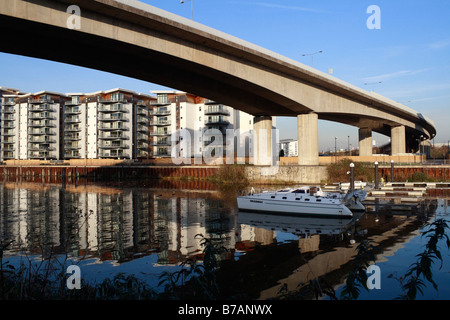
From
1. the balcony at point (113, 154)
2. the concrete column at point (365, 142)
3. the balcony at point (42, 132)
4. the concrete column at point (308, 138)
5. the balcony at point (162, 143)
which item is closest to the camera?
the concrete column at point (308, 138)

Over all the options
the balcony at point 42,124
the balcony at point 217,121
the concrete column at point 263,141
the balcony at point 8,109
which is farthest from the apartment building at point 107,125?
the concrete column at point 263,141

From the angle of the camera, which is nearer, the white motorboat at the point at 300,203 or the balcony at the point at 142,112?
the white motorboat at the point at 300,203

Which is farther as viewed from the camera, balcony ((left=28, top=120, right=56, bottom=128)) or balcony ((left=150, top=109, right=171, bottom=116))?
balcony ((left=28, top=120, right=56, bottom=128))

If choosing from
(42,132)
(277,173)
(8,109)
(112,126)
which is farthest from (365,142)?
(8,109)

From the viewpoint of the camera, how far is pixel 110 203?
32.3m

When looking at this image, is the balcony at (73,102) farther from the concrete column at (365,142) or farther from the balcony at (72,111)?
the concrete column at (365,142)

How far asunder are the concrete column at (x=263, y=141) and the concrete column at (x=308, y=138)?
249 inches

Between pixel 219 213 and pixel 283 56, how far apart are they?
2245cm

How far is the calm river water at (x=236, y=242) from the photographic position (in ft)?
37.6

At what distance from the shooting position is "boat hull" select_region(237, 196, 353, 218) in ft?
73.2

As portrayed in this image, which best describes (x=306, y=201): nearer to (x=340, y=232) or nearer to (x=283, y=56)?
(x=340, y=232)

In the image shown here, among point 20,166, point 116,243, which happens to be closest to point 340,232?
point 116,243

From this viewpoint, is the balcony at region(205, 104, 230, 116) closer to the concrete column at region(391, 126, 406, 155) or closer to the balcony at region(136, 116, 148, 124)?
the balcony at region(136, 116, 148, 124)

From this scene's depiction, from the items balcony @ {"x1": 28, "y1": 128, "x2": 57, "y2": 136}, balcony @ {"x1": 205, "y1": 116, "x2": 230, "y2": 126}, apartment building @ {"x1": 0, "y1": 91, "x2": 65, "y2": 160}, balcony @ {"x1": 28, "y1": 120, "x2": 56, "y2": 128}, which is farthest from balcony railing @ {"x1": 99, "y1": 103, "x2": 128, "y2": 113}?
balcony @ {"x1": 205, "y1": 116, "x2": 230, "y2": 126}
